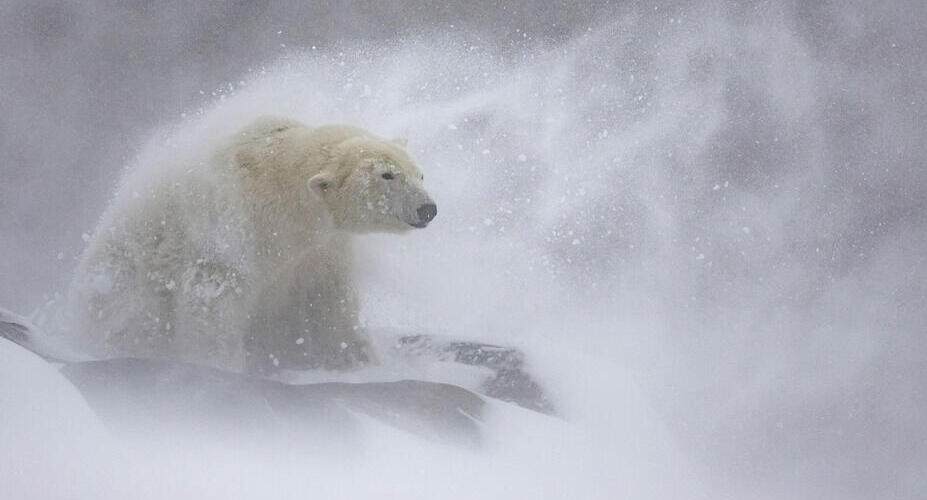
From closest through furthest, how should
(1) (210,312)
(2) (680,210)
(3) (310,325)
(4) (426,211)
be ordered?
(4) (426,211) → (1) (210,312) → (3) (310,325) → (2) (680,210)

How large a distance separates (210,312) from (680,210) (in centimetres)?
366

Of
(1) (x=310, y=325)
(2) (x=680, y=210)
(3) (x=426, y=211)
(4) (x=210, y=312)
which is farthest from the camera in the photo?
(2) (x=680, y=210)

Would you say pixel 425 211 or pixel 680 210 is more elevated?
pixel 680 210

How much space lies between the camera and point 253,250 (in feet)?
11.4

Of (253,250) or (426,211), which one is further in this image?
(253,250)

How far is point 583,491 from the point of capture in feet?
9.83

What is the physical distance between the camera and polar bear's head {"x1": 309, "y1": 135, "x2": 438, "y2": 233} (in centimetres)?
332

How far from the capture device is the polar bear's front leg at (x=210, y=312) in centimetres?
348

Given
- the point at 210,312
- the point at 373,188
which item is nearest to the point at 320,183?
the point at 373,188

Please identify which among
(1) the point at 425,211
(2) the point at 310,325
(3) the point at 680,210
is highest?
(3) the point at 680,210

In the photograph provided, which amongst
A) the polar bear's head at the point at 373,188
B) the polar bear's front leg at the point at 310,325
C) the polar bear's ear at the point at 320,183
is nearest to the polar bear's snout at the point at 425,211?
the polar bear's head at the point at 373,188

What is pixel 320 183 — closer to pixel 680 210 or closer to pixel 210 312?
pixel 210 312

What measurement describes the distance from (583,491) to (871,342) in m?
4.02

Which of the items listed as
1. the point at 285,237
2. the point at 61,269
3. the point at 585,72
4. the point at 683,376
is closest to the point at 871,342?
the point at 683,376
